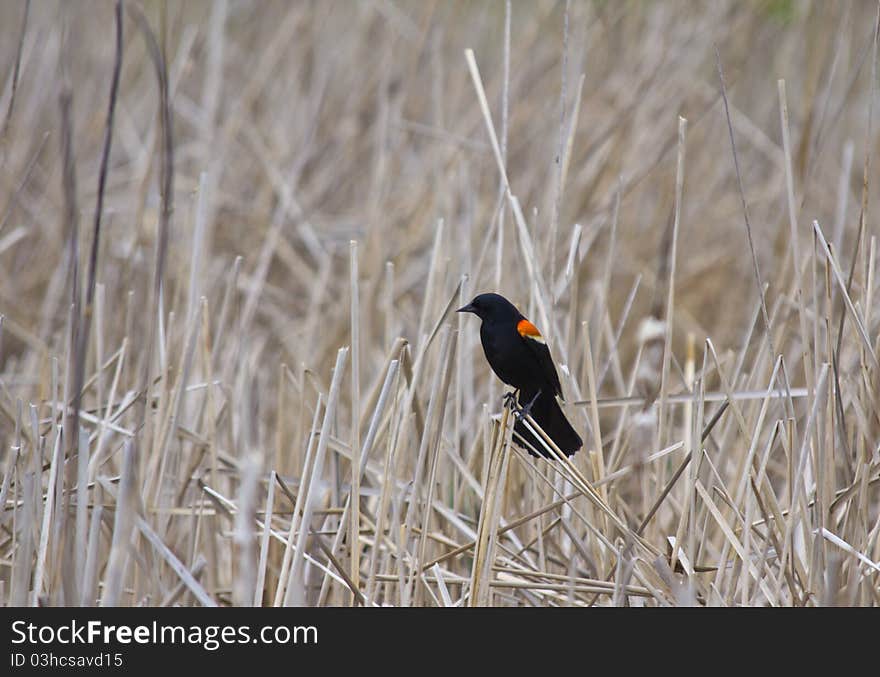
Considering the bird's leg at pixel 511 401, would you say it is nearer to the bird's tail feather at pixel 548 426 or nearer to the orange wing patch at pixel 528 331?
the bird's tail feather at pixel 548 426

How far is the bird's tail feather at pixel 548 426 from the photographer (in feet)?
6.86

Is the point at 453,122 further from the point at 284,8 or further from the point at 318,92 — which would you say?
the point at 284,8

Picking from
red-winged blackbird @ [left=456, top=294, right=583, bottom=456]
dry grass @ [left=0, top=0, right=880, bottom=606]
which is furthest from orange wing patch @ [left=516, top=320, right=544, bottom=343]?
dry grass @ [left=0, top=0, right=880, bottom=606]

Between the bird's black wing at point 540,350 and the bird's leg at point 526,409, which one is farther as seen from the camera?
the bird's black wing at point 540,350

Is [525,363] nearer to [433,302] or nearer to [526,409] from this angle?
[526,409]

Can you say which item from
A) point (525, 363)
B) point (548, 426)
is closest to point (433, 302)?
point (525, 363)

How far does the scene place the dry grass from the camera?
196 cm

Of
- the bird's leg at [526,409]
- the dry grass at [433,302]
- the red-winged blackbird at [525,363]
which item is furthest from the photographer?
the red-winged blackbird at [525,363]

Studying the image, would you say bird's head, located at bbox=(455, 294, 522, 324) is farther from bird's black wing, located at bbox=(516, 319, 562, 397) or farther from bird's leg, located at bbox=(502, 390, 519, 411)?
bird's leg, located at bbox=(502, 390, 519, 411)

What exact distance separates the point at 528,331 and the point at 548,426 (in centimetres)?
23

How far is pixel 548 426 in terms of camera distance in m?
2.22

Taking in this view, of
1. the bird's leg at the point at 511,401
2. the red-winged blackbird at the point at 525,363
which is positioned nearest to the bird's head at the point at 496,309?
the red-winged blackbird at the point at 525,363

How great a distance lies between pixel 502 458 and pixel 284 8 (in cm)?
347

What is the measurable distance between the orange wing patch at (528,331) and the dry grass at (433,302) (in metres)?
0.12
